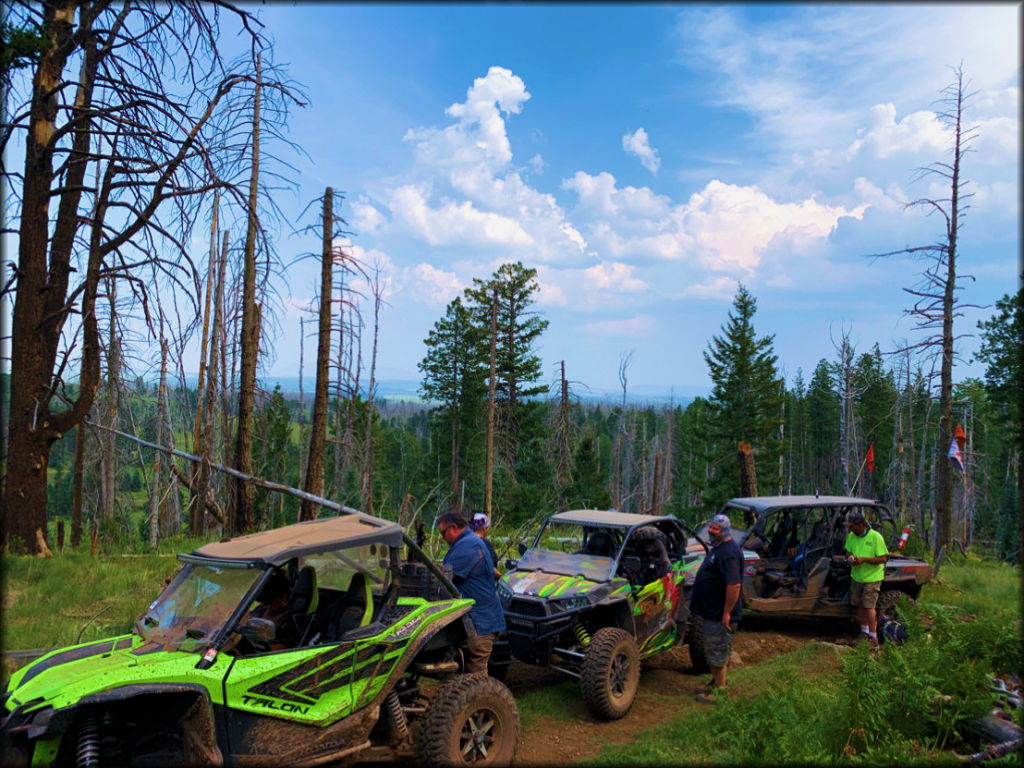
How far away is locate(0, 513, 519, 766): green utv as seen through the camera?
13.4ft

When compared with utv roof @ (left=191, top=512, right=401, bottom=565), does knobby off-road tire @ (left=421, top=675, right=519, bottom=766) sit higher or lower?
lower

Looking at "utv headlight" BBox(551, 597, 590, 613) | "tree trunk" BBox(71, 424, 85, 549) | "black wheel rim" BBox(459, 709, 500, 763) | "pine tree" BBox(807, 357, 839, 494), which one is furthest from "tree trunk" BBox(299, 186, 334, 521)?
"pine tree" BBox(807, 357, 839, 494)

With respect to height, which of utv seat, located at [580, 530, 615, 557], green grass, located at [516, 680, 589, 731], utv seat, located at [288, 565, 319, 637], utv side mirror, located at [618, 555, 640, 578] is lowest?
green grass, located at [516, 680, 589, 731]

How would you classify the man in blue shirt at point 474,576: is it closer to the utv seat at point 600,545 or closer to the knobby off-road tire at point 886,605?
the utv seat at point 600,545

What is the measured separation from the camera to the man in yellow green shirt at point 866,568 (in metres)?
9.83

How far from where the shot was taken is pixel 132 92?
8.98m

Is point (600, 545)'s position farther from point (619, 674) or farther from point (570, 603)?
point (619, 674)

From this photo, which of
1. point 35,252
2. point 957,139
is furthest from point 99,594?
point 957,139

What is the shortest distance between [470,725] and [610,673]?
7.84 feet

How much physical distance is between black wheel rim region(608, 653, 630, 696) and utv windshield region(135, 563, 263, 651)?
4104 millimetres

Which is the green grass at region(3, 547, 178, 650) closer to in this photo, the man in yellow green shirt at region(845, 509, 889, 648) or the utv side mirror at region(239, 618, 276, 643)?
the utv side mirror at region(239, 618, 276, 643)

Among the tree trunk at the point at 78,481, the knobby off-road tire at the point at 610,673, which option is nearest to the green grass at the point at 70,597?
the knobby off-road tire at the point at 610,673

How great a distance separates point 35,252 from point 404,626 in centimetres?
874

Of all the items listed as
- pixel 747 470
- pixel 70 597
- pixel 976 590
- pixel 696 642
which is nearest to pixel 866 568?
pixel 696 642
